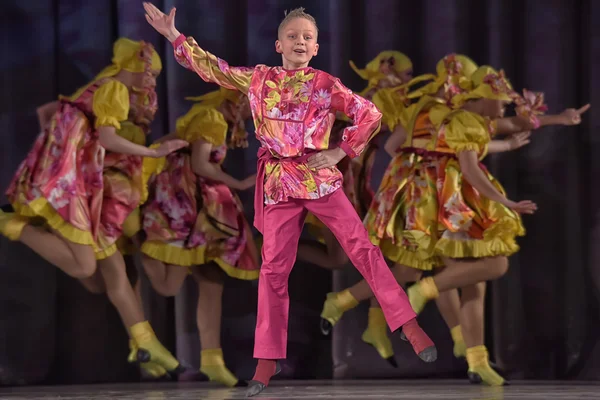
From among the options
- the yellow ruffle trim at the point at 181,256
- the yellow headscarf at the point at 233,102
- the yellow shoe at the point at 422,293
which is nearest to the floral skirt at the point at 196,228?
the yellow ruffle trim at the point at 181,256

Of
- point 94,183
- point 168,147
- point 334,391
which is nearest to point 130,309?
point 94,183

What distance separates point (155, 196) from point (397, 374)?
60.5 inches

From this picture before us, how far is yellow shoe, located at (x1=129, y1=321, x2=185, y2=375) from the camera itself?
4.16m

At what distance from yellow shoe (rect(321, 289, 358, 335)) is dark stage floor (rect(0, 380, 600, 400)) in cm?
28

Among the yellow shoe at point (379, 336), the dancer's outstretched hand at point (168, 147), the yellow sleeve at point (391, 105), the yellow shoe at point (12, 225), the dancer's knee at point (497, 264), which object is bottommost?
the yellow shoe at point (379, 336)

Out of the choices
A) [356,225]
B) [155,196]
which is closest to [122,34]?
[155,196]

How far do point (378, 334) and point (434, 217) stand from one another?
706 mm

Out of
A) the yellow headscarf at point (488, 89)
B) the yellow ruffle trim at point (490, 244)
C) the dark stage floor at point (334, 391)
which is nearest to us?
the dark stage floor at point (334, 391)

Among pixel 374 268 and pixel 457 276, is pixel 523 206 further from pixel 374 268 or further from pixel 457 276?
pixel 374 268

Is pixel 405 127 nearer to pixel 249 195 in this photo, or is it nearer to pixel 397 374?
pixel 249 195

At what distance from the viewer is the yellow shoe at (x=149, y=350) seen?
416cm

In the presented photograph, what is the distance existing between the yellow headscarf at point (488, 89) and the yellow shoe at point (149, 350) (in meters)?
1.72

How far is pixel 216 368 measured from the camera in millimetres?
4371

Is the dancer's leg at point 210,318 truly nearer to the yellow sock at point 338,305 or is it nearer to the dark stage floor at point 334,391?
the dark stage floor at point 334,391
